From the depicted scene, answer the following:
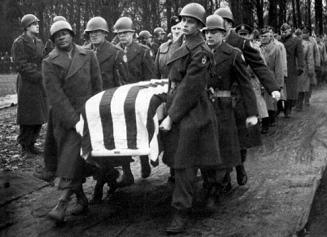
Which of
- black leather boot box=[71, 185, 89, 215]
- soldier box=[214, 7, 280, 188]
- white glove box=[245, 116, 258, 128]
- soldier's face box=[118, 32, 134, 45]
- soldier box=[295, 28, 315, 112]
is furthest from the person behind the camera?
soldier box=[295, 28, 315, 112]

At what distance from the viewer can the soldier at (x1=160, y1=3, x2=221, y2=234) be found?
5.55 meters

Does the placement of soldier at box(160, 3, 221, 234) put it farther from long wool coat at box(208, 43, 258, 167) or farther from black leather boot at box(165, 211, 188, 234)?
long wool coat at box(208, 43, 258, 167)

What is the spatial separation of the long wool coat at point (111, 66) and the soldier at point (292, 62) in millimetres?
7052

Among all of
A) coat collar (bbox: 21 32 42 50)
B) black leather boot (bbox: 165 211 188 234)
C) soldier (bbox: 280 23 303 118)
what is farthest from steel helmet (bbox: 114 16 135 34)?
soldier (bbox: 280 23 303 118)

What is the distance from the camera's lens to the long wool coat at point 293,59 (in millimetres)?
13892

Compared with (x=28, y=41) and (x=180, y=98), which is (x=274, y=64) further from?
(x=180, y=98)

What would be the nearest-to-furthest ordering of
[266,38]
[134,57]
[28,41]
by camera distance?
[134,57] → [28,41] → [266,38]

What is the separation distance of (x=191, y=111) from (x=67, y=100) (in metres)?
1.21

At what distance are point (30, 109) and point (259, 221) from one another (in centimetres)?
480

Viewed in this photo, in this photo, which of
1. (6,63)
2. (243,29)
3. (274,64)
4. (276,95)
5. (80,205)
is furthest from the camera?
(6,63)

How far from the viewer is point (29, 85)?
951 centimetres

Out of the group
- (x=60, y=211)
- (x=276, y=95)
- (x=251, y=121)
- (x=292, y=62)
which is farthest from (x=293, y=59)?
(x=60, y=211)

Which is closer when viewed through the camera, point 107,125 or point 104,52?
point 107,125

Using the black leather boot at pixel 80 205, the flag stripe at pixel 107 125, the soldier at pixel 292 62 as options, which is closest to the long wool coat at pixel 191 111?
the flag stripe at pixel 107 125
